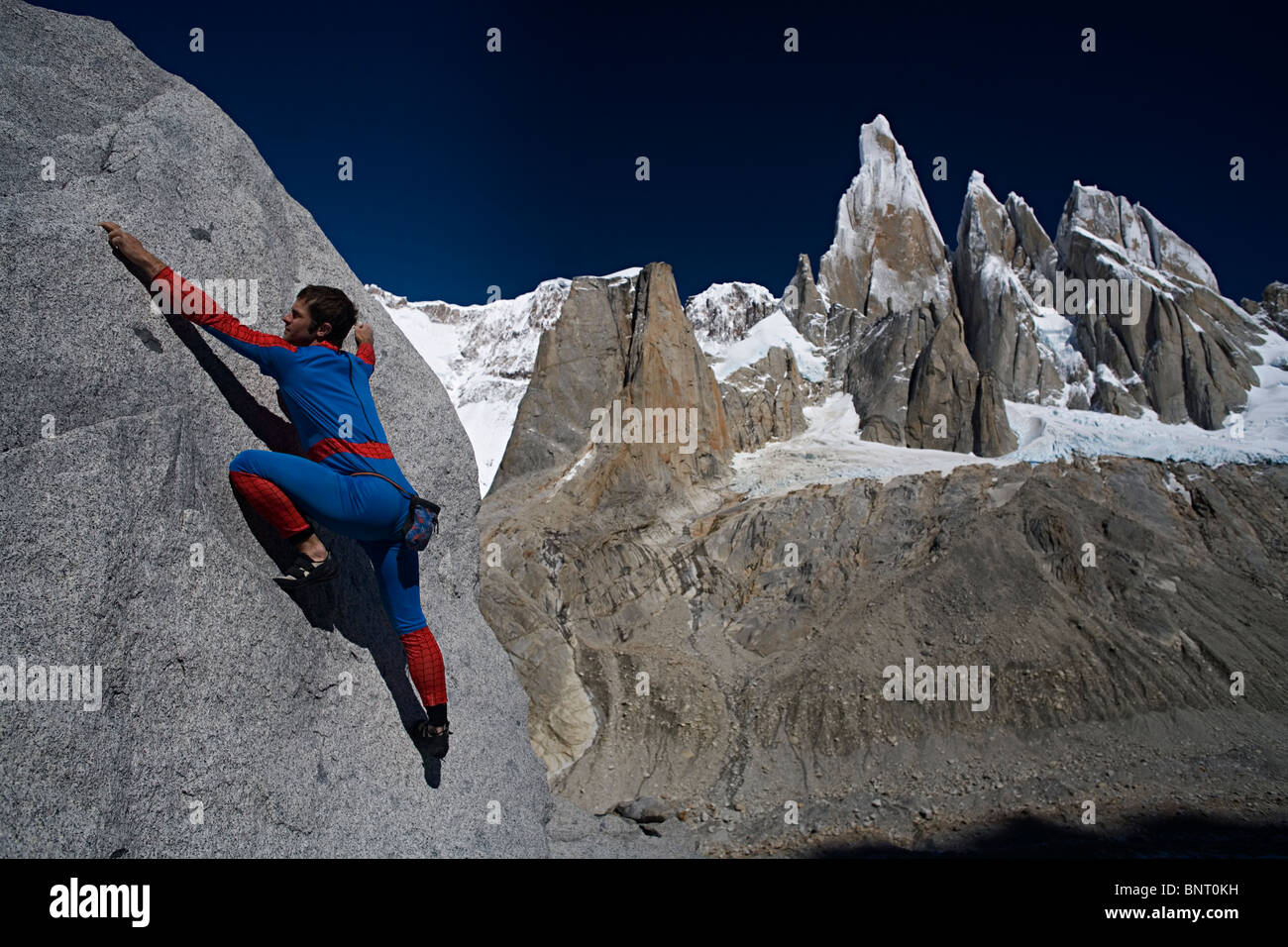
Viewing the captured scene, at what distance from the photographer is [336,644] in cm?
492

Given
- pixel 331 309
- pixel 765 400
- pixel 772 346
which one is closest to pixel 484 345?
pixel 772 346

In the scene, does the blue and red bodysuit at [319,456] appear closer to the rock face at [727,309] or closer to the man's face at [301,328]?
the man's face at [301,328]

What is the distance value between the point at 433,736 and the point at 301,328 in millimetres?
2718

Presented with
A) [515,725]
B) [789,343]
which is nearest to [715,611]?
[515,725]

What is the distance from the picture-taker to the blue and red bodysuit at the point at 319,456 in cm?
408

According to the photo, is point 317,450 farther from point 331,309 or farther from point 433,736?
point 433,736

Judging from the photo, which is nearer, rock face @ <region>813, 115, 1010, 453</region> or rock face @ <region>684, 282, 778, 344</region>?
rock face @ <region>813, 115, 1010, 453</region>

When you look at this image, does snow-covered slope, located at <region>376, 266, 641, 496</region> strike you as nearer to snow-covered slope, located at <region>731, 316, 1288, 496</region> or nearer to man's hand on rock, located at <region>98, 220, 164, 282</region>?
snow-covered slope, located at <region>731, 316, 1288, 496</region>

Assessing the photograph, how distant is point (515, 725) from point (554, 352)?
163ft

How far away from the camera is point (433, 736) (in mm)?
4863

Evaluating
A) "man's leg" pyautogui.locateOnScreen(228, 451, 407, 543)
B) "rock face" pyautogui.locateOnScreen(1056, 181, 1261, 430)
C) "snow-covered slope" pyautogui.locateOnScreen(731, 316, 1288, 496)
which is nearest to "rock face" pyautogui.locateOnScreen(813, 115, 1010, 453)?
"snow-covered slope" pyautogui.locateOnScreen(731, 316, 1288, 496)

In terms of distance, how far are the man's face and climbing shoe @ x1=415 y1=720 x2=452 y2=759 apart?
8.42ft

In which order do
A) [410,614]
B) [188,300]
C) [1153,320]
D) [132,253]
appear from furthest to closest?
[1153,320] → [410,614] → [188,300] → [132,253]

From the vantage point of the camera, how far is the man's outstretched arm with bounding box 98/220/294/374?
4098 millimetres
